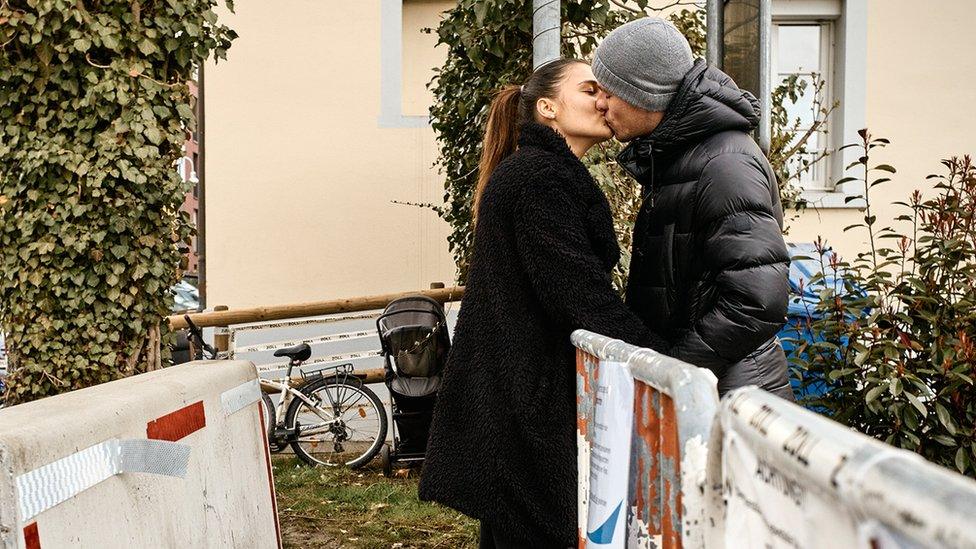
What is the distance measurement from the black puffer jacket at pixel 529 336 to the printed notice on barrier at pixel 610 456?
16.7 inches

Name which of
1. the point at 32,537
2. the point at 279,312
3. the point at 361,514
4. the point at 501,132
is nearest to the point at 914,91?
the point at 279,312

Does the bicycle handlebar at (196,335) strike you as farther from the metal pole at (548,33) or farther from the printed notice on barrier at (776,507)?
the printed notice on barrier at (776,507)

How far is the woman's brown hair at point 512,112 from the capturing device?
2.88 meters

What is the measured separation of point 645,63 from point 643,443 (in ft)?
4.18

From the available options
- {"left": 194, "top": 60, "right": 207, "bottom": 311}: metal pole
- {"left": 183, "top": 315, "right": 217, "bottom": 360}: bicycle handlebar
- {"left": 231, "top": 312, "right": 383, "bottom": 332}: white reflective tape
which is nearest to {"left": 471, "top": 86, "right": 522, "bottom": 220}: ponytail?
{"left": 183, "top": 315, "right": 217, "bottom": 360}: bicycle handlebar

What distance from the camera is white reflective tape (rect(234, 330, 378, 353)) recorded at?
9.52 m

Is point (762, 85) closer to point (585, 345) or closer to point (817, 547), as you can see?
point (585, 345)

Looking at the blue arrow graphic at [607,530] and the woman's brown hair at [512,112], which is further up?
the woman's brown hair at [512,112]

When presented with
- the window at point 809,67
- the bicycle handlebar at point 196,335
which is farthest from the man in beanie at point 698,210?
the window at point 809,67

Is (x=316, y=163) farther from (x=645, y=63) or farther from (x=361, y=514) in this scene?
(x=645, y=63)

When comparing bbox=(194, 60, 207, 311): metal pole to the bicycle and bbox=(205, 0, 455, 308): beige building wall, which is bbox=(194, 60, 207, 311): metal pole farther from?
the bicycle

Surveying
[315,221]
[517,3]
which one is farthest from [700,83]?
Answer: [315,221]

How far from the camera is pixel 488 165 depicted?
3.02m

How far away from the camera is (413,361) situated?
25.1 feet
